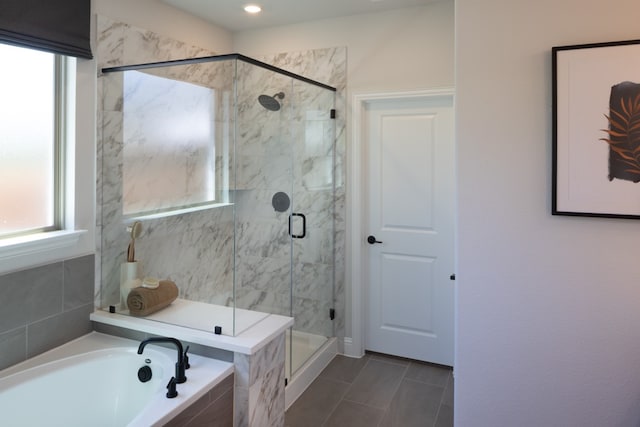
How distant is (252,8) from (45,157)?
1.77 meters

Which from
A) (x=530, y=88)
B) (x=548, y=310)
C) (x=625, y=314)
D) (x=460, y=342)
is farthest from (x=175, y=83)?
(x=625, y=314)

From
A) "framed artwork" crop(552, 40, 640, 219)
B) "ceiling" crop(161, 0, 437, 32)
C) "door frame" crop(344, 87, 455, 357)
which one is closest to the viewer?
"framed artwork" crop(552, 40, 640, 219)

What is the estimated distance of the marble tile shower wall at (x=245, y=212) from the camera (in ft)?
8.18

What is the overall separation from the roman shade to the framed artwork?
235cm

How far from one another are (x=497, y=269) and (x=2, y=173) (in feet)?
7.92

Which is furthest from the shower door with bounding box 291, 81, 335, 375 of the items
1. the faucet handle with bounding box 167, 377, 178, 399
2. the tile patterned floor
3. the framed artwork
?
the framed artwork

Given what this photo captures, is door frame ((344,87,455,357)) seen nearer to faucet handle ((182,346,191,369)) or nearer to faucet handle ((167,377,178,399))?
faucet handle ((182,346,191,369))

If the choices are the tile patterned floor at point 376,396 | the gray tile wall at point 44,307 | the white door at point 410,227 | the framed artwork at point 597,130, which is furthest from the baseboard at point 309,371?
the framed artwork at point 597,130

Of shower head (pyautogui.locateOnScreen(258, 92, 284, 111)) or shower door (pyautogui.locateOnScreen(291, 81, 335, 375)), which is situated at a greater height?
shower head (pyautogui.locateOnScreen(258, 92, 284, 111))

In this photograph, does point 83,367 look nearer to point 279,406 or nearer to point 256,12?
point 279,406

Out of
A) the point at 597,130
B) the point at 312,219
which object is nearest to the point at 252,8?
the point at 312,219

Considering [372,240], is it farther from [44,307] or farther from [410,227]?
[44,307]

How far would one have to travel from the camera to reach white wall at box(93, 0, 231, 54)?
Result: 2.51 metres

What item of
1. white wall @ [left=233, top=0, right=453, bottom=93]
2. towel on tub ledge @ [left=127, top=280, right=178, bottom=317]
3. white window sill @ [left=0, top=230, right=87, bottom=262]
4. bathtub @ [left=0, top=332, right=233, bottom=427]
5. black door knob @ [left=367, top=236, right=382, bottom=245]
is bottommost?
bathtub @ [left=0, top=332, right=233, bottom=427]
